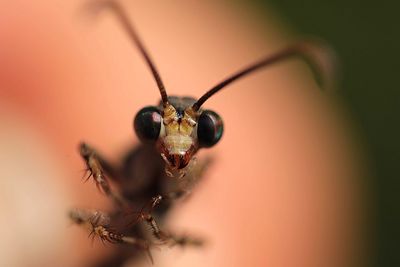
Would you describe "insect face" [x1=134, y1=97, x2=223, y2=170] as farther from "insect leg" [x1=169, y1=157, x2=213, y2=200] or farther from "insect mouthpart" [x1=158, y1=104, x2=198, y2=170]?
"insect leg" [x1=169, y1=157, x2=213, y2=200]

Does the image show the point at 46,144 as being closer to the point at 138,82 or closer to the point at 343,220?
the point at 138,82

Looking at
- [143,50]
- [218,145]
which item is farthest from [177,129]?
[218,145]

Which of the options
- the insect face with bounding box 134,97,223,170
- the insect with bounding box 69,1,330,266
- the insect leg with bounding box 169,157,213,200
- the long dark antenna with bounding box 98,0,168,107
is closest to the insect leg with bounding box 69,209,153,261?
the insect with bounding box 69,1,330,266

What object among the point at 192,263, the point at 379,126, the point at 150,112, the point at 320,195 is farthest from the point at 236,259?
the point at 379,126

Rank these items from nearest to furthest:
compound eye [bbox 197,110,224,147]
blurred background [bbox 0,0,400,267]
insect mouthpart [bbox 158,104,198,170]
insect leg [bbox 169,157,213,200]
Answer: insect mouthpart [bbox 158,104,198,170] < compound eye [bbox 197,110,224,147] < insect leg [bbox 169,157,213,200] < blurred background [bbox 0,0,400,267]

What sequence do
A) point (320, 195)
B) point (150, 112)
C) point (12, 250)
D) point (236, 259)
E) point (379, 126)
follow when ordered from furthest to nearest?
point (379, 126), point (320, 195), point (236, 259), point (12, 250), point (150, 112)

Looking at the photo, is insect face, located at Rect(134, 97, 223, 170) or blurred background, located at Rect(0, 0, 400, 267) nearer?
insect face, located at Rect(134, 97, 223, 170)

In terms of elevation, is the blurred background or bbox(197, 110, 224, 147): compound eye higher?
the blurred background

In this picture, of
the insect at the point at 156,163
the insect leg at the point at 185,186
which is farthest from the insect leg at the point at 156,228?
the insect leg at the point at 185,186
